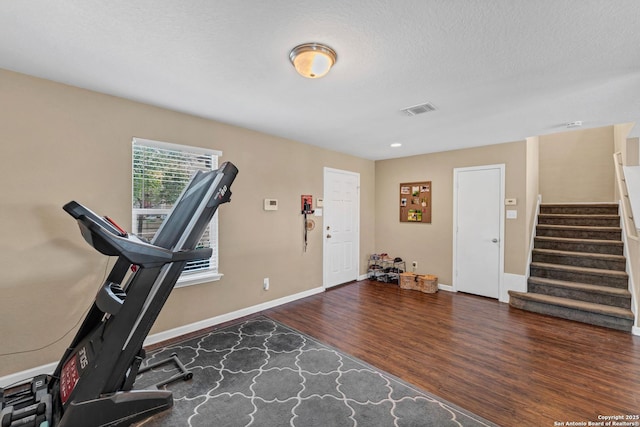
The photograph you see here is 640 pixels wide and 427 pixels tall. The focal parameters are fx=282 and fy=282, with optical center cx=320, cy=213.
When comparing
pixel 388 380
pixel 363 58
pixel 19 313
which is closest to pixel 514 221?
pixel 388 380

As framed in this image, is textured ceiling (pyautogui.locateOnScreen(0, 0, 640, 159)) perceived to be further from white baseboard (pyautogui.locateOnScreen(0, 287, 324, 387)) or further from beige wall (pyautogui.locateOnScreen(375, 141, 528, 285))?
white baseboard (pyautogui.locateOnScreen(0, 287, 324, 387))

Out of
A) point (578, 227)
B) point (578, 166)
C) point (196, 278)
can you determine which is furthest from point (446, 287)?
point (196, 278)

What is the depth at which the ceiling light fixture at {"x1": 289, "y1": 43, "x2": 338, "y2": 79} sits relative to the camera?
181cm

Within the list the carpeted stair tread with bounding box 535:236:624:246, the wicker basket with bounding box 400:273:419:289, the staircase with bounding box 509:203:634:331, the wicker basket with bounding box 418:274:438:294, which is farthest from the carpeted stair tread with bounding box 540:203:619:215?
the wicker basket with bounding box 400:273:419:289

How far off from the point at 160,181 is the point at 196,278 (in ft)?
3.64

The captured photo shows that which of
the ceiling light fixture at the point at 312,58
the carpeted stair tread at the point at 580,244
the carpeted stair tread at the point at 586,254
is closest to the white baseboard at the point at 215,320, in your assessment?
the ceiling light fixture at the point at 312,58

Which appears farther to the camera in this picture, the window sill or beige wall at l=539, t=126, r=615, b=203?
beige wall at l=539, t=126, r=615, b=203

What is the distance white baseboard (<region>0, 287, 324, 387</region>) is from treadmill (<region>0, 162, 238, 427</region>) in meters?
0.44

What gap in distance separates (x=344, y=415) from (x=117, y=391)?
1.46m

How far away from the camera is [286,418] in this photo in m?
1.87

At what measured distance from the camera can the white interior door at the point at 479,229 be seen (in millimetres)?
4359

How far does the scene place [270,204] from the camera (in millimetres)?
3873

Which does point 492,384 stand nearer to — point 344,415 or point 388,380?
point 388,380

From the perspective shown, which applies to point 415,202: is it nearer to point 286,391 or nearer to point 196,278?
point 196,278
